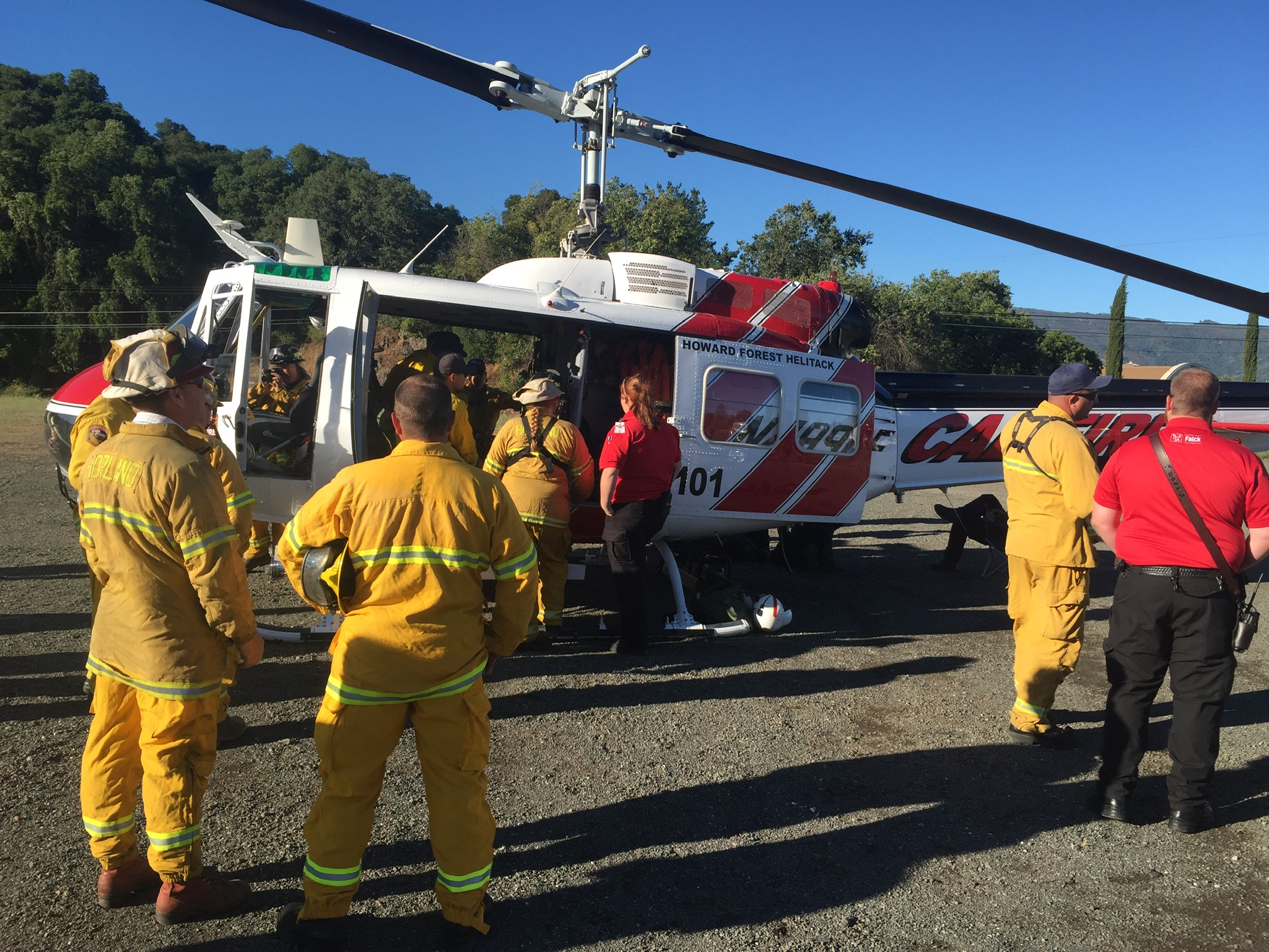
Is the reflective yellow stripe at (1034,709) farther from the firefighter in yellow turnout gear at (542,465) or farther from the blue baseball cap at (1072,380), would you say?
the firefighter in yellow turnout gear at (542,465)

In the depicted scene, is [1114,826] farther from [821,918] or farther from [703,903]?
[703,903]

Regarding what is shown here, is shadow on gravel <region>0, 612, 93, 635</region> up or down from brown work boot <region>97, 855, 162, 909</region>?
up

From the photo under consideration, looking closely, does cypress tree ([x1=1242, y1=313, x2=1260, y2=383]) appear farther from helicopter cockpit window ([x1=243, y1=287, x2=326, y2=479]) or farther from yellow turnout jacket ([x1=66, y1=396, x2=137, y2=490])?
yellow turnout jacket ([x1=66, y1=396, x2=137, y2=490])

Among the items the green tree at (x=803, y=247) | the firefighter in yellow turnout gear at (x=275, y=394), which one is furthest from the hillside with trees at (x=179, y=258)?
the firefighter in yellow turnout gear at (x=275, y=394)

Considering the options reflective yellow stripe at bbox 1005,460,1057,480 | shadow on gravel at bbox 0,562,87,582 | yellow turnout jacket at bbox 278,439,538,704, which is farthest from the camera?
shadow on gravel at bbox 0,562,87,582

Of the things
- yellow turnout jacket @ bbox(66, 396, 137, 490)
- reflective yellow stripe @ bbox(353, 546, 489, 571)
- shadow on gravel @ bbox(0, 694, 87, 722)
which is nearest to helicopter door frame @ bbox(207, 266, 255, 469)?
yellow turnout jacket @ bbox(66, 396, 137, 490)

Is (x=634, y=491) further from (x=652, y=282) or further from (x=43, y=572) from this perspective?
(x=43, y=572)

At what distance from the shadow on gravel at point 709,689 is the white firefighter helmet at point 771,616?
0.70 meters

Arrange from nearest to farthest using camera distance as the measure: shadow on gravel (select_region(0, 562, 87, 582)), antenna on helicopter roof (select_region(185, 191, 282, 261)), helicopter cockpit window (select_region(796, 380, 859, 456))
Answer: antenna on helicopter roof (select_region(185, 191, 282, 261)), helicopter cockpit window (select_region(796, 380, 859, 456)), shadow on gravel (select_region(0, 562, 87, 582))

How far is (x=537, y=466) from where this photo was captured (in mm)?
5621

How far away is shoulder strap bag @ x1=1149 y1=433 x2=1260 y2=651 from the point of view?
344 cm

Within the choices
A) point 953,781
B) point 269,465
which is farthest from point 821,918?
point 269,465

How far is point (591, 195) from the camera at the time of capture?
6043mm

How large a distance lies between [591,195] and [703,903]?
483 cm
